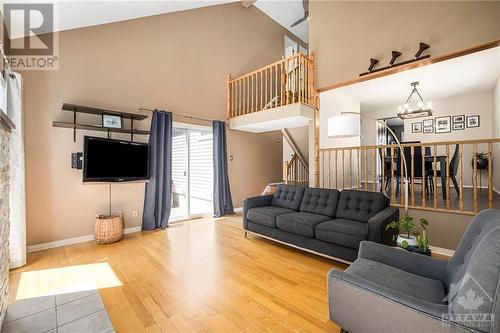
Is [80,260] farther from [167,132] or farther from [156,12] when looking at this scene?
[156,12]

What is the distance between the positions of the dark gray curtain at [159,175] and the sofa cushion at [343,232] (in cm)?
293

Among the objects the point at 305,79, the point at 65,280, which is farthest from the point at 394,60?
the point at 65,280

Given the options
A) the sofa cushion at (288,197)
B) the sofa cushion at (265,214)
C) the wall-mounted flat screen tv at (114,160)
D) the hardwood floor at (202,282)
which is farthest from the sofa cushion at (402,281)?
the wall-mounted flat screen tv at (114,160)

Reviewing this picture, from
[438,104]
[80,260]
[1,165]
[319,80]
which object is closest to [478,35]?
[319,80]

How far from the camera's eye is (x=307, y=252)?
127 inches

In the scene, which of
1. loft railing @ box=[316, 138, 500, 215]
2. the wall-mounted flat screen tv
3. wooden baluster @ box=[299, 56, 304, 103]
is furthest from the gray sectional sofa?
the wall-mounted flat screen tv

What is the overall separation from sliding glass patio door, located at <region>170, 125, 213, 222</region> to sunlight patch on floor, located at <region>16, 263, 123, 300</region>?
2.17 metres

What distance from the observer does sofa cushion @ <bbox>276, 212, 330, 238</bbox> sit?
297cm

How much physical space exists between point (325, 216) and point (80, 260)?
3295 mm

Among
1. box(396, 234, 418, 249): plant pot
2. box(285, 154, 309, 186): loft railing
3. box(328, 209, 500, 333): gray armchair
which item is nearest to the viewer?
box(328, 209, 500, 333): gray armchair

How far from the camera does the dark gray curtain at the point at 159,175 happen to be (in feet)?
14.1

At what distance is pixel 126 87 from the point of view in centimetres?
411

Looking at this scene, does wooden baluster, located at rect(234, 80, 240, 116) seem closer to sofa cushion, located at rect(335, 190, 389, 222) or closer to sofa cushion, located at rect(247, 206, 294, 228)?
sofa cushion, located at rect(247, 206, 294, 228)

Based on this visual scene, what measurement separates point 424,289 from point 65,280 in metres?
3.28
